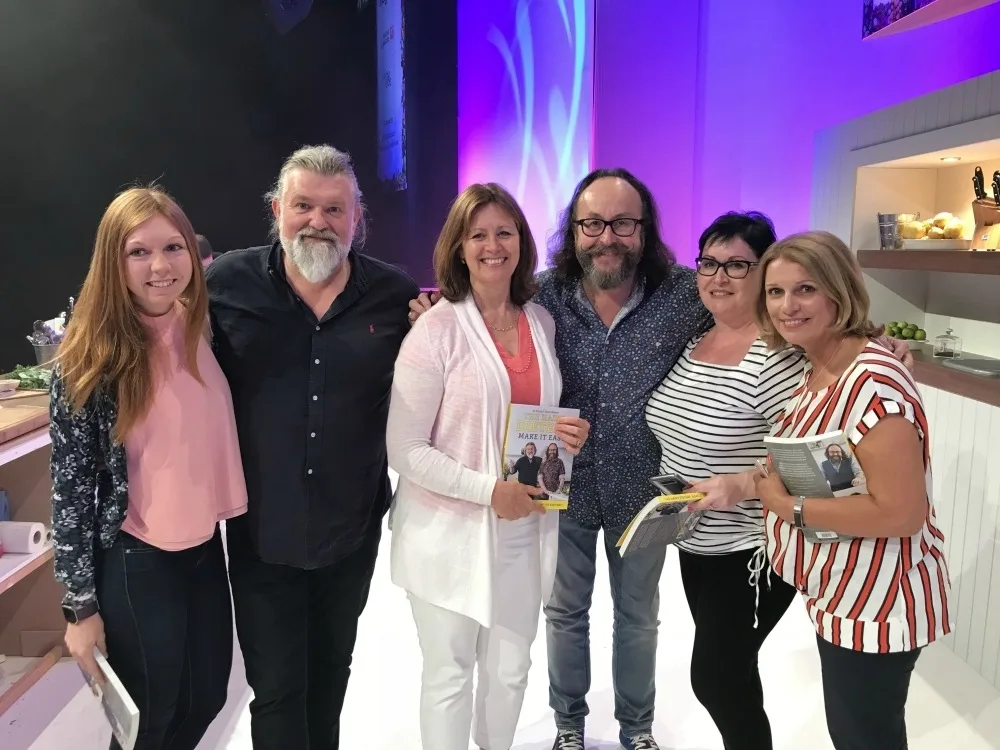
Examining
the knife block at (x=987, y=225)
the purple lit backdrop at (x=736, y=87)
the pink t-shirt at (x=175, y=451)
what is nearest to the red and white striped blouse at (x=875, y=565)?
the pink t-shirt at (x=175, y=451)

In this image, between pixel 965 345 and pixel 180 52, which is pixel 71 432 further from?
pixel 180 52

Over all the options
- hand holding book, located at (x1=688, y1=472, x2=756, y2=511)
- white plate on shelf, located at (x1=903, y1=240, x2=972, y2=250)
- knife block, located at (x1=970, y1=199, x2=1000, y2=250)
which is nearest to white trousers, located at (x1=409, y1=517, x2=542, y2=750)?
hand holding book, located at (x1=688, y1=472, x2=756, y2=511)

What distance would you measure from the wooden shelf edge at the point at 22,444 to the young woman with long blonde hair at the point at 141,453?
1059 mm

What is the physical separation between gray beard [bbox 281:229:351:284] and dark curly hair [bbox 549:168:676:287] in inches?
29.9

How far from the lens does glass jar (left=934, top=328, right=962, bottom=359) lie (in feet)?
11.4

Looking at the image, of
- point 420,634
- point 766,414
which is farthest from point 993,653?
point 420,634

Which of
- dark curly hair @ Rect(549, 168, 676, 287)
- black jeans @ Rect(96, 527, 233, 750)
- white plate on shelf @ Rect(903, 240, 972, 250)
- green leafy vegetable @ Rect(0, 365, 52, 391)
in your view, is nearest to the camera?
black jeans @ Rect(96, 527, 233, 750)

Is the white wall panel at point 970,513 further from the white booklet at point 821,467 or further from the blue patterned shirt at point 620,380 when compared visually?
the white booklet at point 821,467

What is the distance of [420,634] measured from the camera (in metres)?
1.84

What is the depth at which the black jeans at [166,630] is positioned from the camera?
1.55 metres

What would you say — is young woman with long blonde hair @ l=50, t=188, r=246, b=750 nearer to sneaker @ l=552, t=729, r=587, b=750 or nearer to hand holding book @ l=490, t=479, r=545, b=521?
hand holding book @ l=490, t=479, r=545, b=521

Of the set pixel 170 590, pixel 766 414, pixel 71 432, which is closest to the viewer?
pixel 71 432

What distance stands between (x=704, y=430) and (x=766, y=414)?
0.52ft

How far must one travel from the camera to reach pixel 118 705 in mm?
1398
